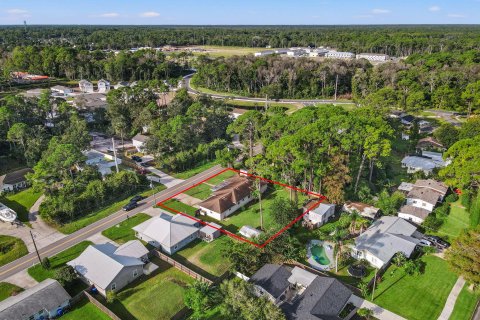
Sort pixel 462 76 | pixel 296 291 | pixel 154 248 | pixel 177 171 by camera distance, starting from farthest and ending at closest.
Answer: pixel 462 76 < pixel 177 171 < pixel 154 248 < pixel 296 291

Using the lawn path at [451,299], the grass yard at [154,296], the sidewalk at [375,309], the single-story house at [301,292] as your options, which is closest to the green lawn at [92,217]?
the grass yard at [154,296]

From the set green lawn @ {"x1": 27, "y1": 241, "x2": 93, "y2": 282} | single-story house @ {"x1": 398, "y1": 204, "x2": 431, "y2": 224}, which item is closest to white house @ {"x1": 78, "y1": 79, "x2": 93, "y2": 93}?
green lawn @ {"x1": 27, "y1": 241, "x2": 93, "y2": 282}

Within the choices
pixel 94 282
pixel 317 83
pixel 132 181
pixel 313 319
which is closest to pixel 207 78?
pixel 317 83

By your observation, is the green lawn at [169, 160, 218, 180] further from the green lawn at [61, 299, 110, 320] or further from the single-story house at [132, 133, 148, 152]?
the green lawn at [61, 299, 110, 320]

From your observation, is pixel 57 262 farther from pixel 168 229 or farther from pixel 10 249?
pixel 168 229

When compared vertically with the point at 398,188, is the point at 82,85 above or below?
above

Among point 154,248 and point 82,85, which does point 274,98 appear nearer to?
point 82,85

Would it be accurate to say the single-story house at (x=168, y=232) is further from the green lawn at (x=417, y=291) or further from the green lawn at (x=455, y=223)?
the green lawn at (x=455, y=223)

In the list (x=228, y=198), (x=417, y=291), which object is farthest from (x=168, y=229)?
(x=417, y=291)
